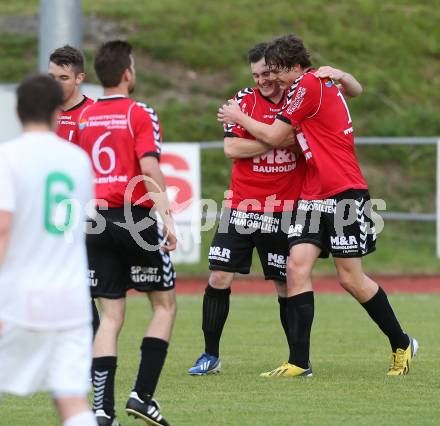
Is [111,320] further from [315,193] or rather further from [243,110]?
[243,110]

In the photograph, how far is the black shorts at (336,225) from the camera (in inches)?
308

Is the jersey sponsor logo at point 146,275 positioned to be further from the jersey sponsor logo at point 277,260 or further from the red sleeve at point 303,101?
the jersey sponsor logo at point 277,260

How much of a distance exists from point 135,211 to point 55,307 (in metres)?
1.68

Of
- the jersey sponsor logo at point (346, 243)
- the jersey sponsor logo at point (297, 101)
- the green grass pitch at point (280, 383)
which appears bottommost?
the green grass pitch at point (280, 383)

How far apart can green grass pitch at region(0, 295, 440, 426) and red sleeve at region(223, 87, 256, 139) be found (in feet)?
5.45

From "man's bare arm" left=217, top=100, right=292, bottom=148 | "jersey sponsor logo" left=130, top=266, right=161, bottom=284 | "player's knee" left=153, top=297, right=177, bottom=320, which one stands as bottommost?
"player's knee" left=153, top=297, right=177, bottom=320

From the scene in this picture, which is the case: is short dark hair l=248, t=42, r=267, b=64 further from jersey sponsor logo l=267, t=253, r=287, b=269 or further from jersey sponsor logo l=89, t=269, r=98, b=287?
jersey sponsor logo l=89, t=269, r=98, b=287

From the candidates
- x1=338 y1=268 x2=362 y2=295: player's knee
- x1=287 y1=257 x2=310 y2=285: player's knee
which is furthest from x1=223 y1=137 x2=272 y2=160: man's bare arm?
x1=338 y1=268 x2=362 y2=295: player's knee

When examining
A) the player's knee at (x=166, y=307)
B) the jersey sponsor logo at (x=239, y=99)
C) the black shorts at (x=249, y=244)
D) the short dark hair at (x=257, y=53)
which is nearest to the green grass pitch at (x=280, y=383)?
the player's knee at (x=166, y=307)

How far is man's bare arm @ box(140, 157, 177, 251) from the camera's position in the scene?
6020 mm

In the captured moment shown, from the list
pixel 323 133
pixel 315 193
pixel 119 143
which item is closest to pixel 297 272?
pixel 315 193

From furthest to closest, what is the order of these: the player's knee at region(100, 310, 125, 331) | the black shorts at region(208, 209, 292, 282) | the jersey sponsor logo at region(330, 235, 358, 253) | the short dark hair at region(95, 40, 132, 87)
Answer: the black shorts at region(208, 209, 292, 282) < the jersey sponsor logo at region(330, 235, 358, 253) < the player's knee at region(100, 310, 125, 331) < the short dark hair at region(95, 40, 132, 87)

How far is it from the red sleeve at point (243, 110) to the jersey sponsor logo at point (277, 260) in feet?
2.80

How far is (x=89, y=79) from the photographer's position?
22.6 meters
